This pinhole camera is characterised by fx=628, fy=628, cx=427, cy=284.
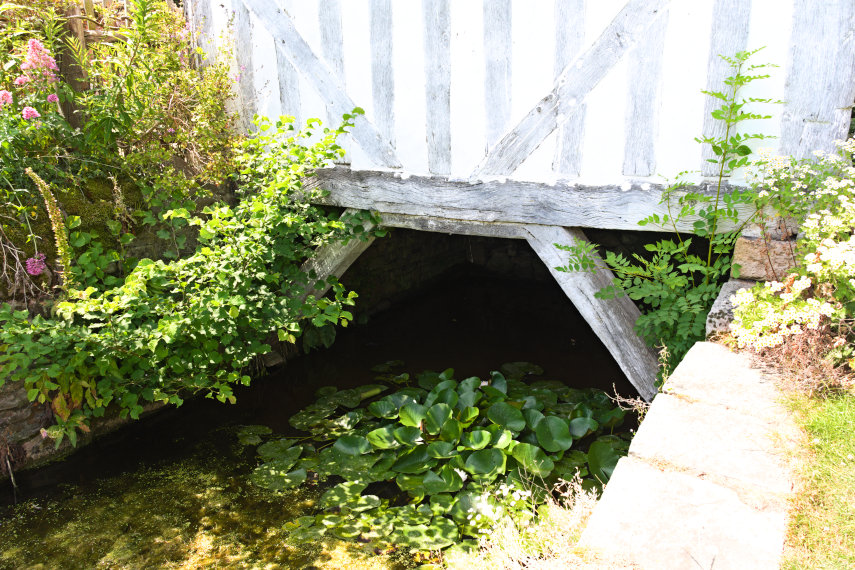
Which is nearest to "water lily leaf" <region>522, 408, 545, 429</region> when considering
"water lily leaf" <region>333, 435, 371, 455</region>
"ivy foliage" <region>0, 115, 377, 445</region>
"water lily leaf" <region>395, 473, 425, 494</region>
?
"water lily leaf" <region>395, 473, 425, 494</region>

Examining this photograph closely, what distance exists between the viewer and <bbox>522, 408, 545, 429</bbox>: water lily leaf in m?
3.37

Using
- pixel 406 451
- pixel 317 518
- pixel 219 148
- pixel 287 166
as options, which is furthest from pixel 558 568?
pixel 219 148

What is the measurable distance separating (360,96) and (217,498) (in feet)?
7.69

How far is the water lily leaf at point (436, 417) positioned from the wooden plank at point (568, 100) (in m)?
1.40

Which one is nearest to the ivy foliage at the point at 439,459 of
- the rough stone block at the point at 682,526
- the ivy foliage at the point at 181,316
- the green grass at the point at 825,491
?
the ivy foliage at the point at 181,316

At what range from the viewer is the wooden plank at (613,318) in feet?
10.6

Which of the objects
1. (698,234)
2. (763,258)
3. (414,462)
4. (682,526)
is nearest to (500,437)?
(414,462)

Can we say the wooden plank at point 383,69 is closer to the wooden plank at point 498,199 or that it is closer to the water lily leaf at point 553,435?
the wooden plank at point 498,199

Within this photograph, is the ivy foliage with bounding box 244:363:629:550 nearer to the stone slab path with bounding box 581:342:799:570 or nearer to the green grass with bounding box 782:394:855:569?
the stone slab path with bounding box 581:342:799:570

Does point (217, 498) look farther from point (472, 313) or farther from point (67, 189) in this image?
point (472, 313)

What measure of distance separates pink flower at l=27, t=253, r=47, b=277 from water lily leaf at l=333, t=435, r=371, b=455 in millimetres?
1776

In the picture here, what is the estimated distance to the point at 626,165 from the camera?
3.02 m

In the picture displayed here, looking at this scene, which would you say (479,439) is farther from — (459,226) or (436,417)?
(459,226)

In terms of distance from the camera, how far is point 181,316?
3.21 meters
